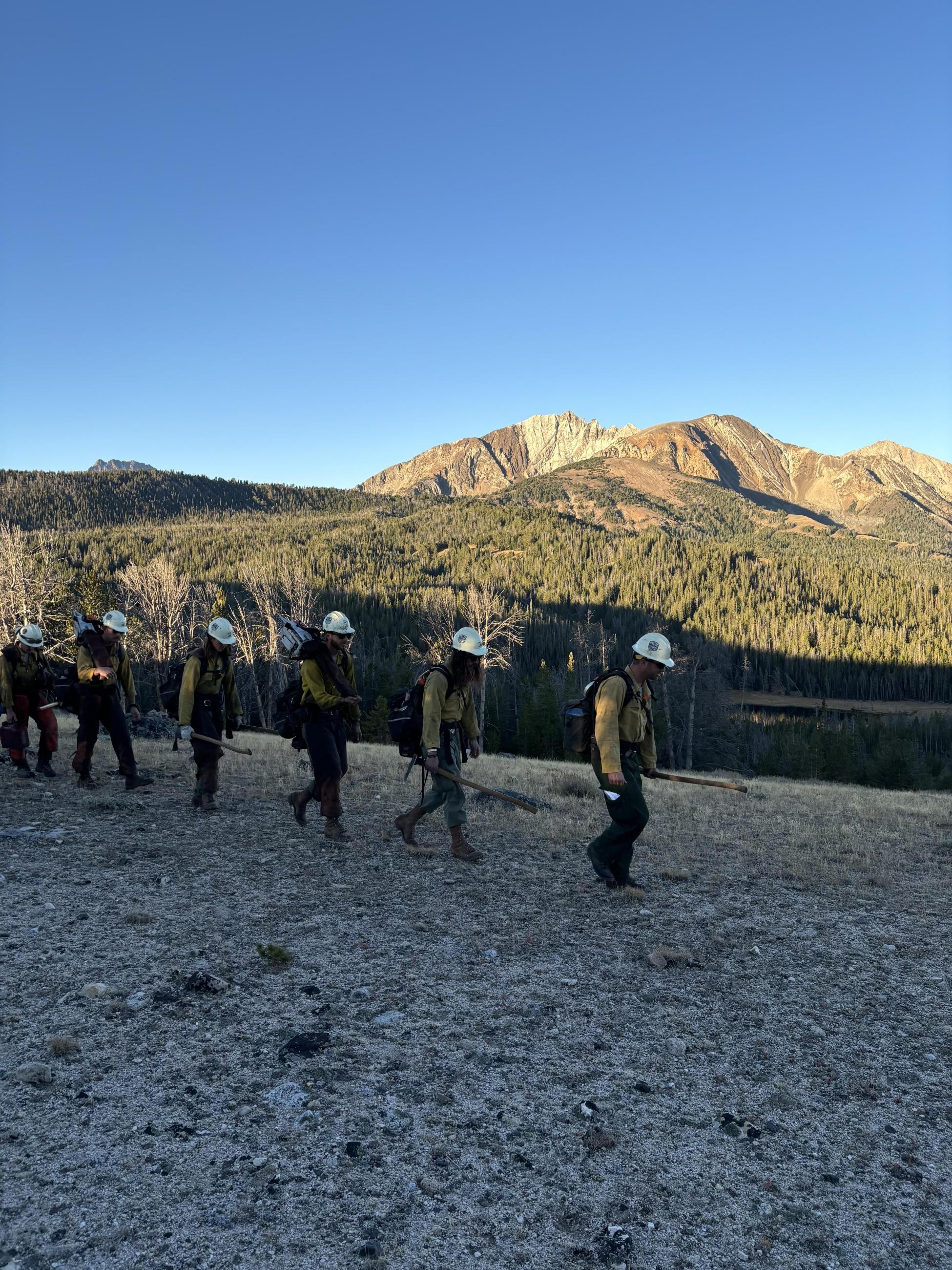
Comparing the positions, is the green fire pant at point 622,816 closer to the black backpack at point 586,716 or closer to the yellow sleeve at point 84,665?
the black backpack at point 586,716

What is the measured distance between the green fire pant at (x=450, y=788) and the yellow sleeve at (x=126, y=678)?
515cm

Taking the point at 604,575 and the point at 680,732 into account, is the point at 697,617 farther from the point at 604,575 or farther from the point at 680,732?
the point at 680,732

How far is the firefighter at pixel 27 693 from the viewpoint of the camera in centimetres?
1170

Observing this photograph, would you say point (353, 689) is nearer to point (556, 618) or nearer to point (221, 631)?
point (221, 631)

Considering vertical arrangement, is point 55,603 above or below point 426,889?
above

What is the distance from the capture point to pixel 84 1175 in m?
3.26

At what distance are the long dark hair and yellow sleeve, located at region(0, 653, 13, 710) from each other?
781 cm

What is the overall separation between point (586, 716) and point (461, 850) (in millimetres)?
2402

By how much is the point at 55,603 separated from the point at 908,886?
47.8 m

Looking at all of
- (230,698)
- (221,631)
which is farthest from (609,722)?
(230,698)

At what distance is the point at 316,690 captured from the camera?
29.5 feet

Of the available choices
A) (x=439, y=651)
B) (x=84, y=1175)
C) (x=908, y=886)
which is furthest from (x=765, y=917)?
(x=439, y=651)

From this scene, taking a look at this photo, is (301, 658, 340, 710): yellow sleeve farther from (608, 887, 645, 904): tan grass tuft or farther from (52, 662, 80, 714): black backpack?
(52, 662, 80, 714): black backpack

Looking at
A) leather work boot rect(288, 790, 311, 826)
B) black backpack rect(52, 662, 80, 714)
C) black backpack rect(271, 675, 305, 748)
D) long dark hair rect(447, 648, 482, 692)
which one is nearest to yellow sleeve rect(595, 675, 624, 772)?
long dark hair rect(447, 648, 482, 692)
